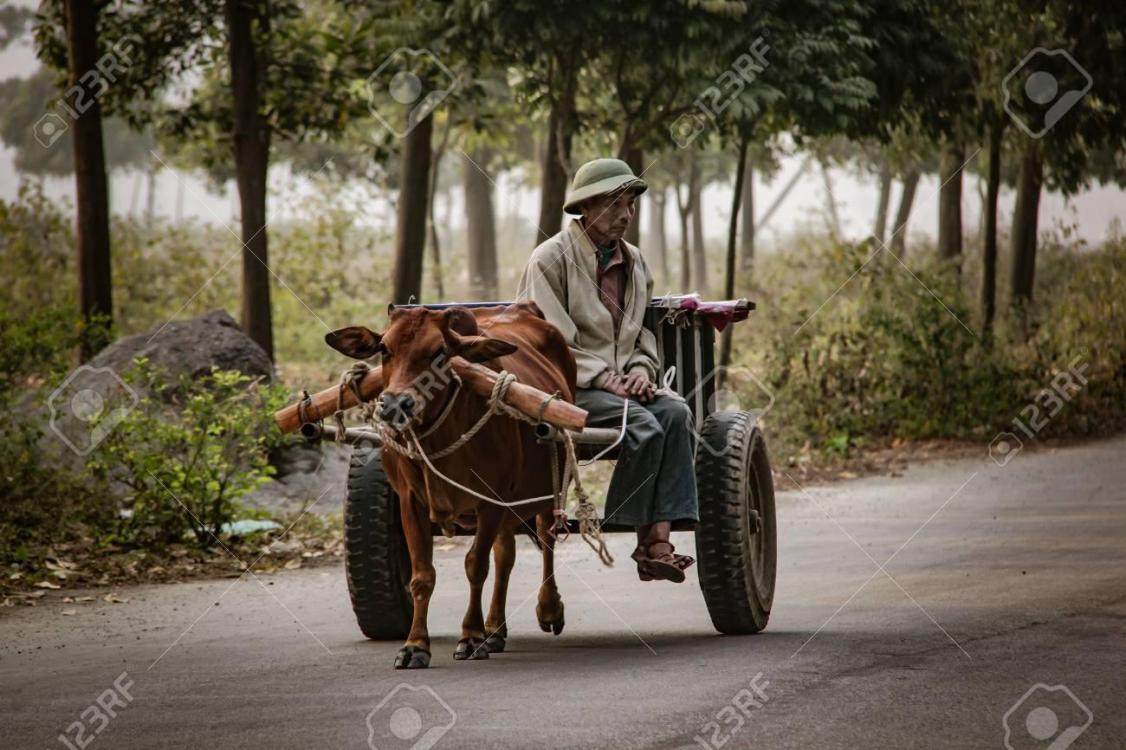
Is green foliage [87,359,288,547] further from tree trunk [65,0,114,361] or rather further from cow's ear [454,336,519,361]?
cow's ear [454,336,519,361]

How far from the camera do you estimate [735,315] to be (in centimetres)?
986

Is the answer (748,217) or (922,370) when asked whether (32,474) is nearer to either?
(922,370)

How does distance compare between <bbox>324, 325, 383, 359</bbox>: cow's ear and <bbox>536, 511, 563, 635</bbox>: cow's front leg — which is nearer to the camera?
<bbox>324, 325, 383, 359</bbox>: cow's ear

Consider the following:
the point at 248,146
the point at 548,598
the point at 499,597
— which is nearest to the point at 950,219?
the point at 248,146

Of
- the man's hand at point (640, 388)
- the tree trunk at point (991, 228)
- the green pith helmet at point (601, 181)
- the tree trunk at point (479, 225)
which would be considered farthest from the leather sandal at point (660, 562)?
the tree trunk at point (479, 225)

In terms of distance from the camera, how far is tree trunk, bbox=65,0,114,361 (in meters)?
17.4

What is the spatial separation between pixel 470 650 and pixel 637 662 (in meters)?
0.85

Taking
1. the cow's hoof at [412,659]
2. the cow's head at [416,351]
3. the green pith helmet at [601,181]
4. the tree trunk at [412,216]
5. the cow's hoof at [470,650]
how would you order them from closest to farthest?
the cow's head at [416,351]
the cow's hoof at [412,659]
the cow's hoof at [470,650]
the green pith helmet at [601,181]
the tree trunk at [412,216]

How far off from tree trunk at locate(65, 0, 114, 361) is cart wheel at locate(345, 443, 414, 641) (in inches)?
366

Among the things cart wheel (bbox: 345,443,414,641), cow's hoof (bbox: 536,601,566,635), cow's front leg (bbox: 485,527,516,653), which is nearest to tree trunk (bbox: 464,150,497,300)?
cow's hoof (bbox: 536,601,566,635)

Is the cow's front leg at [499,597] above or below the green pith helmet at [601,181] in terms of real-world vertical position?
below

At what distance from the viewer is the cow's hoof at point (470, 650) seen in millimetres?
8086

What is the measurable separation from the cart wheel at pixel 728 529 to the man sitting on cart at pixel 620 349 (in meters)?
0.41

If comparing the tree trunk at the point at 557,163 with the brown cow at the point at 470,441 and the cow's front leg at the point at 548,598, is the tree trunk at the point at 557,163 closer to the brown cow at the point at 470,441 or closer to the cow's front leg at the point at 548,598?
the cow's front leg at the point at 548,598
